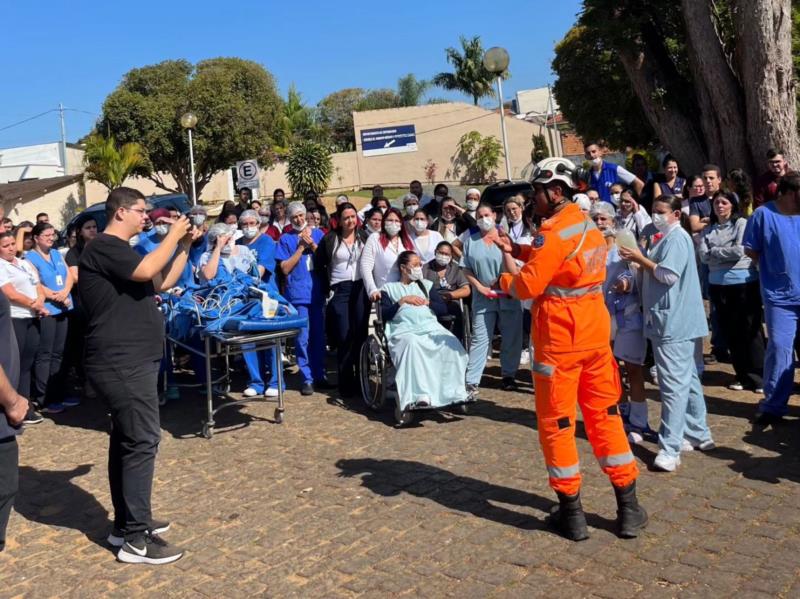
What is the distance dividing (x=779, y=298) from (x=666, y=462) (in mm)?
1809

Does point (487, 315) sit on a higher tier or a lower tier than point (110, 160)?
lower

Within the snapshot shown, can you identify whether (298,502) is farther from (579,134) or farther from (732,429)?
(579,134)

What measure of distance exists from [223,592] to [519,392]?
4.55 metres

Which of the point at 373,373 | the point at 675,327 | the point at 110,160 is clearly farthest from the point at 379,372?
the point at 110,160

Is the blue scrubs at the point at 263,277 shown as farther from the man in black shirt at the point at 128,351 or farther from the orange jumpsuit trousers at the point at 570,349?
the orange jumpsuit trousers at the point at 570,349

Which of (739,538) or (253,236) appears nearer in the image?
(739,538)

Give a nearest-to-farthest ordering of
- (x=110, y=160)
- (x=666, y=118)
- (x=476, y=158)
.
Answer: (x=666, y=118) → (x=110, y=160) → (x=476, y=158)

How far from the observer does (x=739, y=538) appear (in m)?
4.66

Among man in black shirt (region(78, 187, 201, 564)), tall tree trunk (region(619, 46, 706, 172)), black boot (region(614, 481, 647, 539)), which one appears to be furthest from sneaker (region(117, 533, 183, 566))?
tall tree trunk (region(619, 46, 706, 172))

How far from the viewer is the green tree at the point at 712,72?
466 inches

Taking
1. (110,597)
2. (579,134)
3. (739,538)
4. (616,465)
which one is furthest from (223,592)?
(579,134)

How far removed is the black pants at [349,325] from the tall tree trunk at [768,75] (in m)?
7.14

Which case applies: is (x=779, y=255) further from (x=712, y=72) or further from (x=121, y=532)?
(x=712, y=72)

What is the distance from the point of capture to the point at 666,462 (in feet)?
19.0
